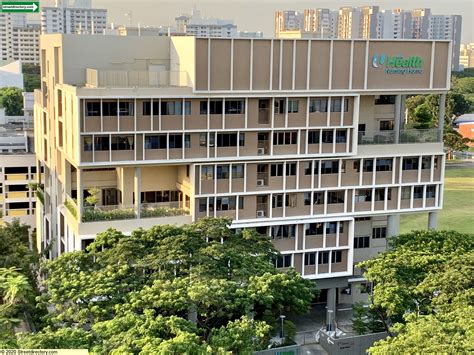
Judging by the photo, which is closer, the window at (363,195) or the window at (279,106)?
the window at (279,106)

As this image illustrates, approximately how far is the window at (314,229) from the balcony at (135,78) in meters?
8.09

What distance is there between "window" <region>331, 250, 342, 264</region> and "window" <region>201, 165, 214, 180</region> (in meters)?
6.69

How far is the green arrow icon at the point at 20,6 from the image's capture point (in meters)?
19.6

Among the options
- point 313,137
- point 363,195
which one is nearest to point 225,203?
point 313,137

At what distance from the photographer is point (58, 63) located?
101 feet

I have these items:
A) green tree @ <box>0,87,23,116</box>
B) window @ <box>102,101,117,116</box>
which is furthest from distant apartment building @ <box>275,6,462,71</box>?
window @ <box>102,101,117,116</box>

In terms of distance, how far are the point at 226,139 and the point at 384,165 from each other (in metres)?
7.40

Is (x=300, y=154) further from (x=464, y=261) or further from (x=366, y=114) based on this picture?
(x=464, y=261)

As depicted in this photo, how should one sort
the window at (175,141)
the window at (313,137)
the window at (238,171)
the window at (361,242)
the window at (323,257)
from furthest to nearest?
1. the window at (361,242)
2. the window at (323,257)
3. the window at (313,137)
4. the window at (238,171)
5. the window at (175,141)

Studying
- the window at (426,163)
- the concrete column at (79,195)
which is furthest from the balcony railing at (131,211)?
the window at (426,163)

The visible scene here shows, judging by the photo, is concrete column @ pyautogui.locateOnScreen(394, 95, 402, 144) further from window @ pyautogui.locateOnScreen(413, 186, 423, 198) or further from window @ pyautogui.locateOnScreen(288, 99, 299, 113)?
window @ pyautogui.locateOnScreen(288, 99, 299, 113)

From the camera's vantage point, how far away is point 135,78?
29.9m

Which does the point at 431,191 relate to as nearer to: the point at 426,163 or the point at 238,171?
the point at 426,163

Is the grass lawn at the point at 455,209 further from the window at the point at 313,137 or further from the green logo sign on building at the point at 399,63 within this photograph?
the window at the point at 313,137
